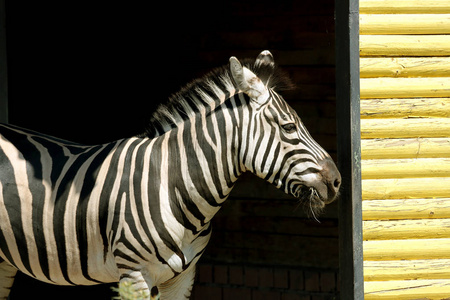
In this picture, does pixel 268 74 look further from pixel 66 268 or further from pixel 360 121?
pixel 66 268

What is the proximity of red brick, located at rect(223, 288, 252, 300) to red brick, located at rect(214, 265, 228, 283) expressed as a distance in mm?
93

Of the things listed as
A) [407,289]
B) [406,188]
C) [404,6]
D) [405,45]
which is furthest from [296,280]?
[404,6]

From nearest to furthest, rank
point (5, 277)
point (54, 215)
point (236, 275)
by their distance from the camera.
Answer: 1. point (54, 215)
2. point (5, 277)
3. point (236, 275)

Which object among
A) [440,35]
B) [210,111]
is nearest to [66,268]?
[210,111]

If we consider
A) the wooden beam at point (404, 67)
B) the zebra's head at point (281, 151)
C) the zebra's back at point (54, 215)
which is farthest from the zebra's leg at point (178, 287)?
the wooden beam at point (404, 67)

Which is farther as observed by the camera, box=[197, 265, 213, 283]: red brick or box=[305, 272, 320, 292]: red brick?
box=[197, 265, 213, 283]: red brick

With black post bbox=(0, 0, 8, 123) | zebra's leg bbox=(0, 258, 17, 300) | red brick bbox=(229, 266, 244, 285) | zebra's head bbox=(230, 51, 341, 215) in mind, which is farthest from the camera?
red brick bbox=(229, 266, 244, 285)

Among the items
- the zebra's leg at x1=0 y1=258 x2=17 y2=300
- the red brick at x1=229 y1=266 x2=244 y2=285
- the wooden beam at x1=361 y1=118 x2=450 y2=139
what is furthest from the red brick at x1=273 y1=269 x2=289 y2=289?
the zebra's leg at x1=0 y1=258 x2=17 y2=300

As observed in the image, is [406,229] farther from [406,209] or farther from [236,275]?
[236,275]

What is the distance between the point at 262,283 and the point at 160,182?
8.75 ft

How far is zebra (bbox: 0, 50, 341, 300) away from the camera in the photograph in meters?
4.40

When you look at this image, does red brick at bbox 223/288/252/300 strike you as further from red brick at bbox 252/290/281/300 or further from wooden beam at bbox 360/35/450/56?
wooden beam at bbox 360/35/450/56

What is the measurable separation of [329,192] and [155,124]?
1107 millimetres

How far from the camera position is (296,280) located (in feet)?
22.3
